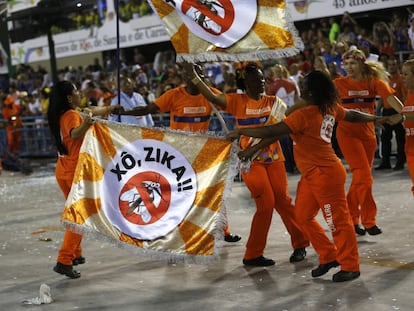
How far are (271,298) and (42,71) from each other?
86.7 ft

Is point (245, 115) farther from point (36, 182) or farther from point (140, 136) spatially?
point (36, 182)

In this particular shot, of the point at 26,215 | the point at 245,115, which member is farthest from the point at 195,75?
the point at 26,215

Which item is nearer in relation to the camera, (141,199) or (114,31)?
(141,199)

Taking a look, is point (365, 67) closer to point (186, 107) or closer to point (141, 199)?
point (186, 107)

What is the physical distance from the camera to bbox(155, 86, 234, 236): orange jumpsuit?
8242mm

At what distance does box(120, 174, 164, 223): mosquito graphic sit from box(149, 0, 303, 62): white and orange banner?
40.5 inches

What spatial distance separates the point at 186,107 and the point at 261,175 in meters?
1.56

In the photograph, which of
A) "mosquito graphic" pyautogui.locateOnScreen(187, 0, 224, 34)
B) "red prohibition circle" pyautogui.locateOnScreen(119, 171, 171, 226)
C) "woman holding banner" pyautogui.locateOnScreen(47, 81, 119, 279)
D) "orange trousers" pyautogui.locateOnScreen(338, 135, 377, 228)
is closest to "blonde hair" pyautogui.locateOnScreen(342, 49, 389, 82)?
"orange trousers" pyautogui.locateOnScreen(338, 135, 377, 228)

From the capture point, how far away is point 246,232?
8.95m

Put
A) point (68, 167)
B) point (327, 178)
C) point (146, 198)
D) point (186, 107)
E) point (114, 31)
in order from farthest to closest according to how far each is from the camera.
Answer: point (114, 31) → point (186, 107) → point (68, 167) → point (146, 198) → point (327, 178)

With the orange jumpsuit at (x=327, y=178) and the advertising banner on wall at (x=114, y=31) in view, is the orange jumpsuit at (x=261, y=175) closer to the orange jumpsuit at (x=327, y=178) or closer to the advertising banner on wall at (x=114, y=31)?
the orange jumpsuit at (x=327, y=178)

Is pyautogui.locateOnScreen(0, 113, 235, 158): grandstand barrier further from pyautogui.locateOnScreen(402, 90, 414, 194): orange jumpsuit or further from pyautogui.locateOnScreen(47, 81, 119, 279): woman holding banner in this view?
pyautogui.locateOnScreen(402, 90, 414, 194): orange jumpsuit

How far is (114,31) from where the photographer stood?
2806 centimetres

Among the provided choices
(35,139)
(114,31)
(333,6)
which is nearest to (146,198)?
(333,6)
